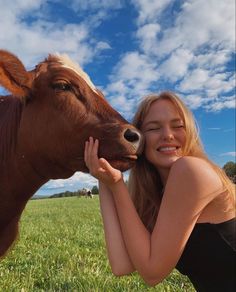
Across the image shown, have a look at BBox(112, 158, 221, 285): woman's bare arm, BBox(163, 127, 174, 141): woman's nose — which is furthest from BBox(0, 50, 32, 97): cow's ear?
BBox(112, 158, 221, 285): woman's bare arm

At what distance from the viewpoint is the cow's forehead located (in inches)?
170

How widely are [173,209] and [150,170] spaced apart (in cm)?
84

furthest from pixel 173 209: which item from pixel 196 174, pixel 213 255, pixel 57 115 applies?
pixel 57 115

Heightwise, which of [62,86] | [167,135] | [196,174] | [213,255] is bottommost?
[213,255]

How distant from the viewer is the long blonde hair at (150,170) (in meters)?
3.53

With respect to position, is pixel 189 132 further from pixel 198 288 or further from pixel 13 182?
pixel 13 182

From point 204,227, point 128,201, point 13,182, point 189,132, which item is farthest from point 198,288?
point 13,182

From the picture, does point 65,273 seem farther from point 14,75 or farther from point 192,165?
point 192,165

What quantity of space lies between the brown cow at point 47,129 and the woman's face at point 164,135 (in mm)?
170

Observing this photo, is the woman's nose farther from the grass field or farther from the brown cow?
the grass field

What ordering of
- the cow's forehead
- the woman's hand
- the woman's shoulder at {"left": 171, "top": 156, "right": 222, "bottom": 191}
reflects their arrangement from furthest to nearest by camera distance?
the cow's forehead, the woman's hand, the woman's shoulder at {"left": 171, "top": 156, "right": 222, "bottom": 191}

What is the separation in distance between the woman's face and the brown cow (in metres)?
0.17

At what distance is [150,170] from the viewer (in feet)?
13.0

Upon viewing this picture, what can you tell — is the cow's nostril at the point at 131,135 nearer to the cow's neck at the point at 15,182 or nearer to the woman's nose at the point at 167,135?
the woman's nose at the point at 167,135
